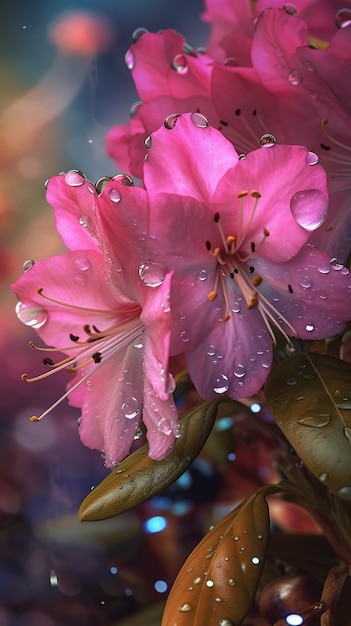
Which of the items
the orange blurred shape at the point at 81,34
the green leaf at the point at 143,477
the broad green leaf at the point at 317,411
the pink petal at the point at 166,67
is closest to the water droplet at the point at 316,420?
the broad green leaf at the point at 317,411

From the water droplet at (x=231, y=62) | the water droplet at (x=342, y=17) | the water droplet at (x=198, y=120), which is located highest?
the water droplet at (x=198, y=120)

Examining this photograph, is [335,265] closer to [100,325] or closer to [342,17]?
[100,325]

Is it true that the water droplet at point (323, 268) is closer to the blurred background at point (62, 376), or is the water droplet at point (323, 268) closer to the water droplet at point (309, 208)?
the water droplet at point (309, 208)

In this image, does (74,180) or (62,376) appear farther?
(62,376)

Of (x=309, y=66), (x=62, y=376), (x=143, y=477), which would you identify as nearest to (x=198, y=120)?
(x=309, y=66)

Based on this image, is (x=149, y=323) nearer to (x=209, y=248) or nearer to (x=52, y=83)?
(x=209, y=248)

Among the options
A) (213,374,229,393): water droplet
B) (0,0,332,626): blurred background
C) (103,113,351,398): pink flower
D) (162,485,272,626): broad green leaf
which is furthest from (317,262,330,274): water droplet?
(0,0,332,626): blurred background
